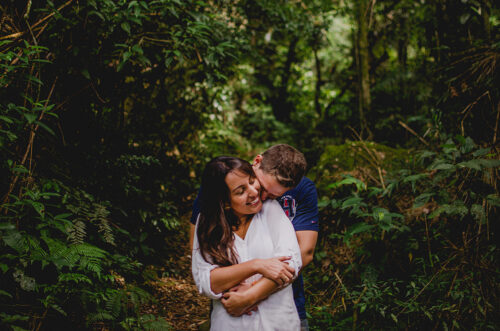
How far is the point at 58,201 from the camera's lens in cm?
310

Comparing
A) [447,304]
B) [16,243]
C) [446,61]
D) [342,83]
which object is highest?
[342,83]

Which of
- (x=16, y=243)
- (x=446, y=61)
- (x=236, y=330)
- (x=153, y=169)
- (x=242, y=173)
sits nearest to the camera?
(x=236, y=330)

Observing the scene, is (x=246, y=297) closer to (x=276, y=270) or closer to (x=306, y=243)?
(x=276, y=270)

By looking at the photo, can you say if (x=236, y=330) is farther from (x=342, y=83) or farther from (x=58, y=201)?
(x=342, y=83)

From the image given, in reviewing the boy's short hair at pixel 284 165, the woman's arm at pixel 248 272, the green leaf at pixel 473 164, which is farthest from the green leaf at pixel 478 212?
the woman's arm at pixel 248 272

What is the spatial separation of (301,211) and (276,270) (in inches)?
22.9

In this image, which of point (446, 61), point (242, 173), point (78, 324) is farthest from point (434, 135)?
point (78, 324)

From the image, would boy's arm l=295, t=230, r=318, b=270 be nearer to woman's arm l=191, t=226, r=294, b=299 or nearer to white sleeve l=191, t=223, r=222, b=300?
woman's arm l=191, t=226, r=294, b=299

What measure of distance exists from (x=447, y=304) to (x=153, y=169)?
154 inches

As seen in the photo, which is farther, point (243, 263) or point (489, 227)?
point (489, 227)

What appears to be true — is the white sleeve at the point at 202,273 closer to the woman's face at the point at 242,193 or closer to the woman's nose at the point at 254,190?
the woman's face at the point at 242,193

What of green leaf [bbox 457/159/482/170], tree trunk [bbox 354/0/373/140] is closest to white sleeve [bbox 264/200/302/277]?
green leaf [bbox 457/159/482/170]

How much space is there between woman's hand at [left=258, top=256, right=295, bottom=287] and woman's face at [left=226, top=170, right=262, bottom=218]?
318mm

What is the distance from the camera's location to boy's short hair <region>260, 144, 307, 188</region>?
1938 millimetres
